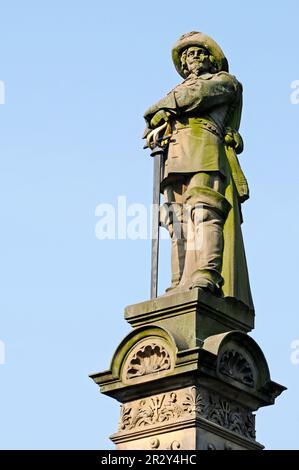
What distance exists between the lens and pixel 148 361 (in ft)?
64.8

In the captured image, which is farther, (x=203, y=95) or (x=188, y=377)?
(x=203, y=95)

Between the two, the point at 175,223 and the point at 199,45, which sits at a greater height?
the point at 199,45

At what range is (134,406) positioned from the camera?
19781mm

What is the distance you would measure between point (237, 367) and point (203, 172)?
276cm

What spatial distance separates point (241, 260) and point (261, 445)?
251cm

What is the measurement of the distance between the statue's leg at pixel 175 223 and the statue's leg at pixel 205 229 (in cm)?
10

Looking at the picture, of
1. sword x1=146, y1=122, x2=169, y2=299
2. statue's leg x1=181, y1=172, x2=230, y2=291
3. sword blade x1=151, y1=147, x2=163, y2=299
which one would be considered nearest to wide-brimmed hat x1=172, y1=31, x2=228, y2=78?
sword x1=146, y1=122, x2=169, y2=299

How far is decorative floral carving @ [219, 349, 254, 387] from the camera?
771 inches

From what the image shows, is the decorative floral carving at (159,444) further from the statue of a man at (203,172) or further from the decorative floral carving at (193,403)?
the statue of a man at (203,172)

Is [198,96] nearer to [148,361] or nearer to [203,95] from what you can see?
[203,95]

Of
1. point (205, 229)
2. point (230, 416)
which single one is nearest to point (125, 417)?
point (230, 416)

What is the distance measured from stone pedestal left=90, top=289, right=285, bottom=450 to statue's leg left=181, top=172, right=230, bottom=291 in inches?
15.9

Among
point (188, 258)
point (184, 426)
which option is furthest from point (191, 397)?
point (188, 258)
